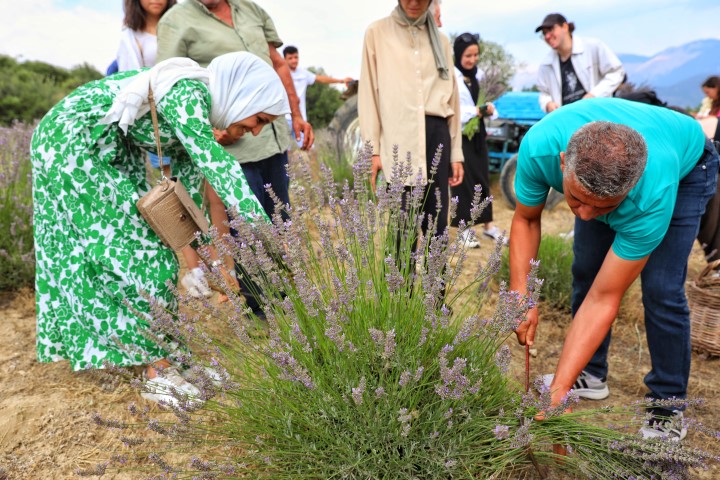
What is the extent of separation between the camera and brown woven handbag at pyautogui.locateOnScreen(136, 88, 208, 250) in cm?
214

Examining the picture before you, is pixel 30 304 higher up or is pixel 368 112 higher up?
pixel 368 112

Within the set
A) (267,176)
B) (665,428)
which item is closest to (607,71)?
(267,176)

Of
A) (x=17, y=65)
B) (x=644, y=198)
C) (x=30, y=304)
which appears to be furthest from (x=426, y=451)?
(x=17, y=65)

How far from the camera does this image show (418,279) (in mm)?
1944

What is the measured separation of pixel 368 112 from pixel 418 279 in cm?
135

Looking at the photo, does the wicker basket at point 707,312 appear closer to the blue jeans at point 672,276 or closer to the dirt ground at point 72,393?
the dirt ground at point 72,393

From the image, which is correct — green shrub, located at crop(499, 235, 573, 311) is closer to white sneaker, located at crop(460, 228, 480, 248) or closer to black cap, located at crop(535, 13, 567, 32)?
white sneaker, located at crop(460, 228, 480, 248)

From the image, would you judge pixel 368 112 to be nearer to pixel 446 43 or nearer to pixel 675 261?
pixel 446 43

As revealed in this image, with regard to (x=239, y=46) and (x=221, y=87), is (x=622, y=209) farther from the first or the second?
(x=239, y=46)

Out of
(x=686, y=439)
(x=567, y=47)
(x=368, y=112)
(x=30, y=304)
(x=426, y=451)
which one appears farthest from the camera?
(x=567, y=47)

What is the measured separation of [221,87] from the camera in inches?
88.3

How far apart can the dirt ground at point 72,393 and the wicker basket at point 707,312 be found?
11cm

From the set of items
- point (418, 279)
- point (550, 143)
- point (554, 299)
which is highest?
point (550, 143)

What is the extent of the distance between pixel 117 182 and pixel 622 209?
6.52 ft
